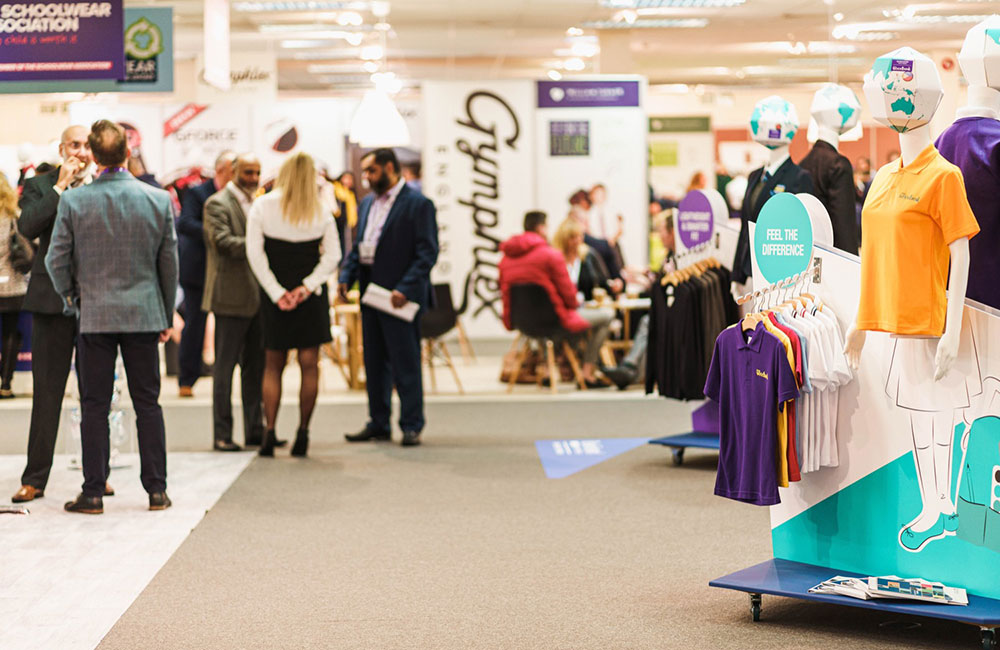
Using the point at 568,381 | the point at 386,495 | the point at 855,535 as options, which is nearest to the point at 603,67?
the point at 568,381

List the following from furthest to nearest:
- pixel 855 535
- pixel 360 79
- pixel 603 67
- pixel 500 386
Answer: pixel 360 79, pixel 603 67, pixel 500 386, pixel 855 535

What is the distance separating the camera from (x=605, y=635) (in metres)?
3.53

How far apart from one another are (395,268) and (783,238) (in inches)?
129

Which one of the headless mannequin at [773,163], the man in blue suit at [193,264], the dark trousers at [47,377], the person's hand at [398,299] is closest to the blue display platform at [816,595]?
the headless mannequin at [773,163]

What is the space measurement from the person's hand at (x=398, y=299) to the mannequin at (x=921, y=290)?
11.3 feet

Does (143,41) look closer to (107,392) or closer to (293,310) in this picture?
(293,310)

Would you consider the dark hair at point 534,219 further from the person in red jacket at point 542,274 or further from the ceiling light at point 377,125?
the ceiling light at point 377,125

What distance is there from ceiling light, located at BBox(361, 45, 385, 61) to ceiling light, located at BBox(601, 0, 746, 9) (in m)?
4.47

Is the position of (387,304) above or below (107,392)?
above

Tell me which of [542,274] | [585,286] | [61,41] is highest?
[61,41]

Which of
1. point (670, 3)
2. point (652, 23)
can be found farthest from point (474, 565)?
point (652, 23)

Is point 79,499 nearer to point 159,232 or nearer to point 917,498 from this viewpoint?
point 159,232

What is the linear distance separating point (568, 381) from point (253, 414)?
3.42 metres

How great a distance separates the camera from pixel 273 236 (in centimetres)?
627
